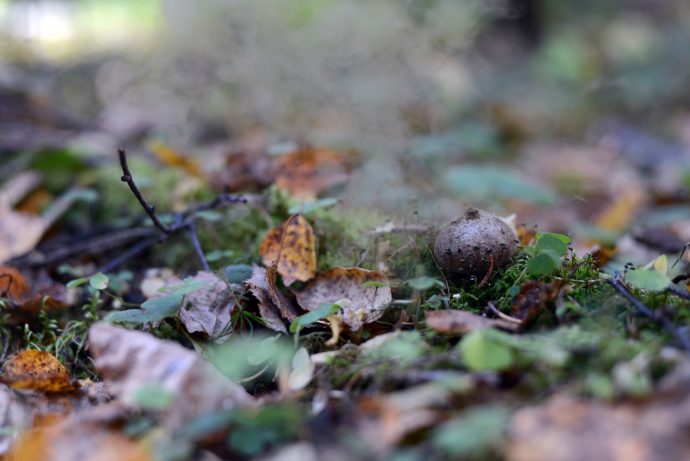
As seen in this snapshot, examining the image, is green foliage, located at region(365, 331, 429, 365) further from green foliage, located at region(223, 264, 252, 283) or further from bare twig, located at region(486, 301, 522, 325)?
green foliage, located at region(223, 264, 252, 283)

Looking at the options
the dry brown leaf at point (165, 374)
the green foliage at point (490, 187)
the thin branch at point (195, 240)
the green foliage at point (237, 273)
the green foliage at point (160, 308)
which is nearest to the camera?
the dry brown leaf at point (165, 374)

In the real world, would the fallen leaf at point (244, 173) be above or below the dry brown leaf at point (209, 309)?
above

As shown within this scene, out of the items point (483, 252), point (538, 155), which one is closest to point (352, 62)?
point (538, 155)

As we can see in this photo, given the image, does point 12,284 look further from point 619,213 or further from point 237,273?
point 619,213

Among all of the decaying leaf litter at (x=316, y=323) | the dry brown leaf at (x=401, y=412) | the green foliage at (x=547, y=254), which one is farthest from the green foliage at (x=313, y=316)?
the green foliage at (x=547, y=254)

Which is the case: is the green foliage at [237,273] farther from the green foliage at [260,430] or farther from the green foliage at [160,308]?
the green foliage at [260,430]

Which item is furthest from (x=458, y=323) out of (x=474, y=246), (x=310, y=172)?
(x=310, y=172)

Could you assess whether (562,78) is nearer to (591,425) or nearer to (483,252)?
(483,252)

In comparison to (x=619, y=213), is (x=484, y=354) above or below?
above
